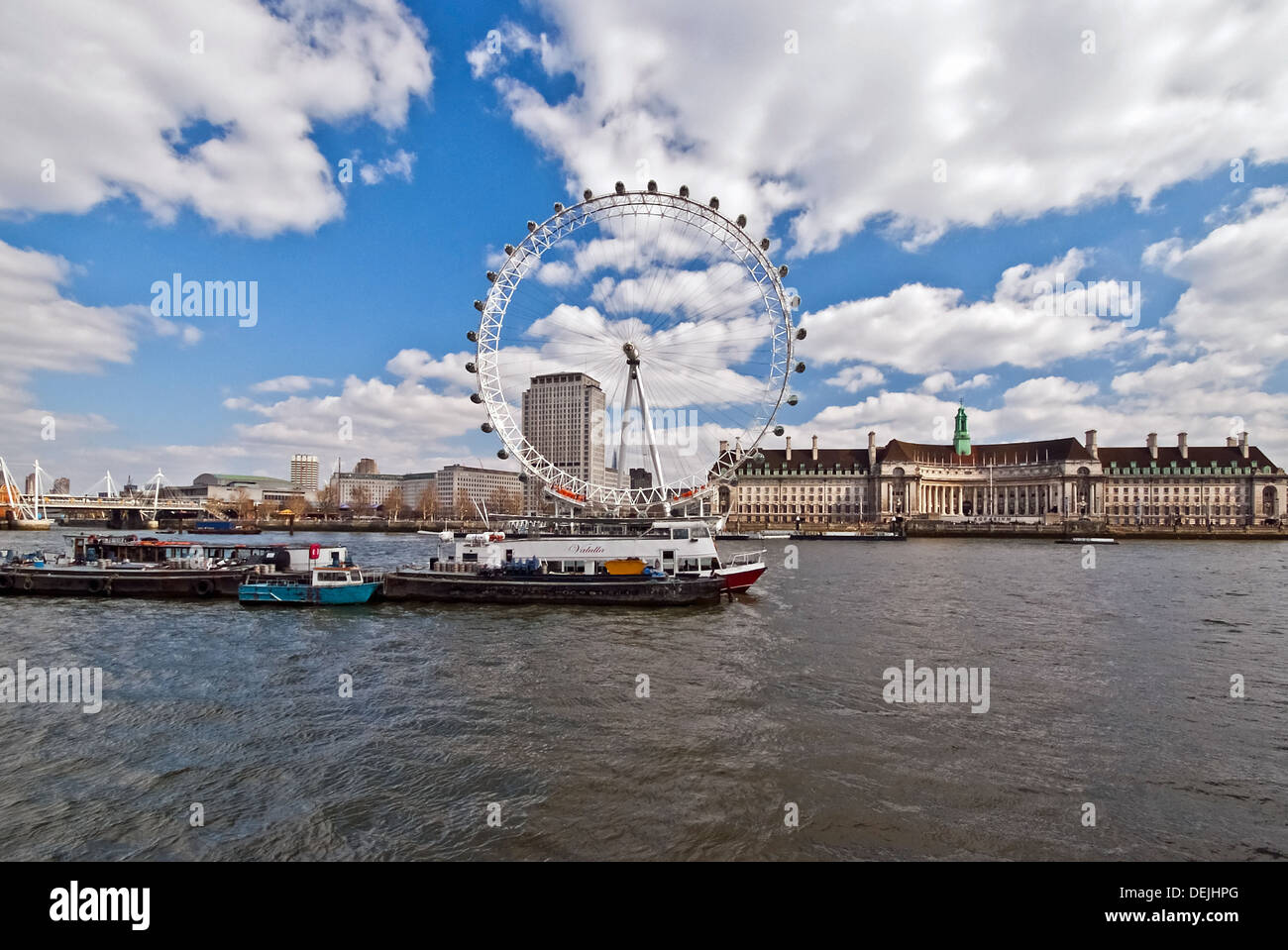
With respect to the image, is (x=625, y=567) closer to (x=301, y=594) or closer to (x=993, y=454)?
(x=301, y=594)

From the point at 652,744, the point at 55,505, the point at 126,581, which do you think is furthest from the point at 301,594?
the point at 55,505

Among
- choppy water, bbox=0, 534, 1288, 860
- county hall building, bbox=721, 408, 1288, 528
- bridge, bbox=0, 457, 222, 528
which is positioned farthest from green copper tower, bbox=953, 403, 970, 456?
bridge, bbox=0, 457, 222, 528

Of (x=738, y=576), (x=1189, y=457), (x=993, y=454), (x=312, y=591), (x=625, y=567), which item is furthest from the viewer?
(x=993, y=454)

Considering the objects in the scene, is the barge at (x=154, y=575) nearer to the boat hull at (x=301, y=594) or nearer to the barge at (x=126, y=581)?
the barge at (x=126, y=581)

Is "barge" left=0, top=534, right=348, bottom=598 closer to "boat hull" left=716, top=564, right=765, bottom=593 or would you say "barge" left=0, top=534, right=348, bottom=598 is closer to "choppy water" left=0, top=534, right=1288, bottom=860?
"choppy water" left=0, top=534, right=1288, bottom=860

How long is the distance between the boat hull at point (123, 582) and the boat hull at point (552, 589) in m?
13.4

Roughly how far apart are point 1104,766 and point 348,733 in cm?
1853

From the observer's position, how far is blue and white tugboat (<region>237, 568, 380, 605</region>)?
1485 inches

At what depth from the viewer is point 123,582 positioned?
4219 centimetres

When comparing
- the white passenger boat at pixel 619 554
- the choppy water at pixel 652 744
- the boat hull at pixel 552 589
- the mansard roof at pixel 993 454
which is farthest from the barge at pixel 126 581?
the mansard roof at pixel 993 454

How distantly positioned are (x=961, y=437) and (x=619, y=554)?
17317 cm

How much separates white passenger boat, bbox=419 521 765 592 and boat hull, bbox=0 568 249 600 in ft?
51.1
